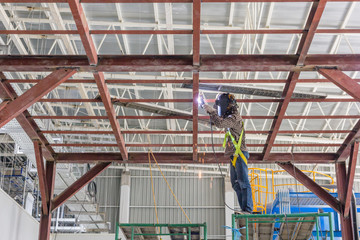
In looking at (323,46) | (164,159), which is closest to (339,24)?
Result: (323,46)

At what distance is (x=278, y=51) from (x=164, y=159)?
9323 mm

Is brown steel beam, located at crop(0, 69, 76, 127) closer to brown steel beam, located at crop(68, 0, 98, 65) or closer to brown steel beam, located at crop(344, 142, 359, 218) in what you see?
brown steel beam, located at crop(68, 0, 98, 65)

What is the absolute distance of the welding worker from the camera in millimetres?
11242

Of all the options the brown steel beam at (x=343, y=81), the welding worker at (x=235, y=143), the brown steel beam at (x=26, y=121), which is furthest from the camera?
the brown steel beam at (x=26, y=121)

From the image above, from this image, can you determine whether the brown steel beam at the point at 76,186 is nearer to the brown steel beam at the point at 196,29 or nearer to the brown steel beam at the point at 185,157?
the brown steel beam at the point at 185,157

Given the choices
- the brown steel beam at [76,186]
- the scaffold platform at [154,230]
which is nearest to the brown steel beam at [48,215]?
the brown steel beam at [76,186]

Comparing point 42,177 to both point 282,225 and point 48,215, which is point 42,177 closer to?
point 48,215

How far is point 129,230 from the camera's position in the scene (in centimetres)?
1288

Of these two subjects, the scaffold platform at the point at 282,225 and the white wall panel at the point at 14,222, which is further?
the white wall panel at the point at 14,222

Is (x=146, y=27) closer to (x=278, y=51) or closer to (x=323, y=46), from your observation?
(x=278, y=51)

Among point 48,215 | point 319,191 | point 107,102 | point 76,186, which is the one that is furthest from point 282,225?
point 48,215

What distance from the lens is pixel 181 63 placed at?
1104 cm

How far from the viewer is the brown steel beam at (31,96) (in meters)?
10.8

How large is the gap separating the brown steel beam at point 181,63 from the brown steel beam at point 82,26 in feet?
1.12
